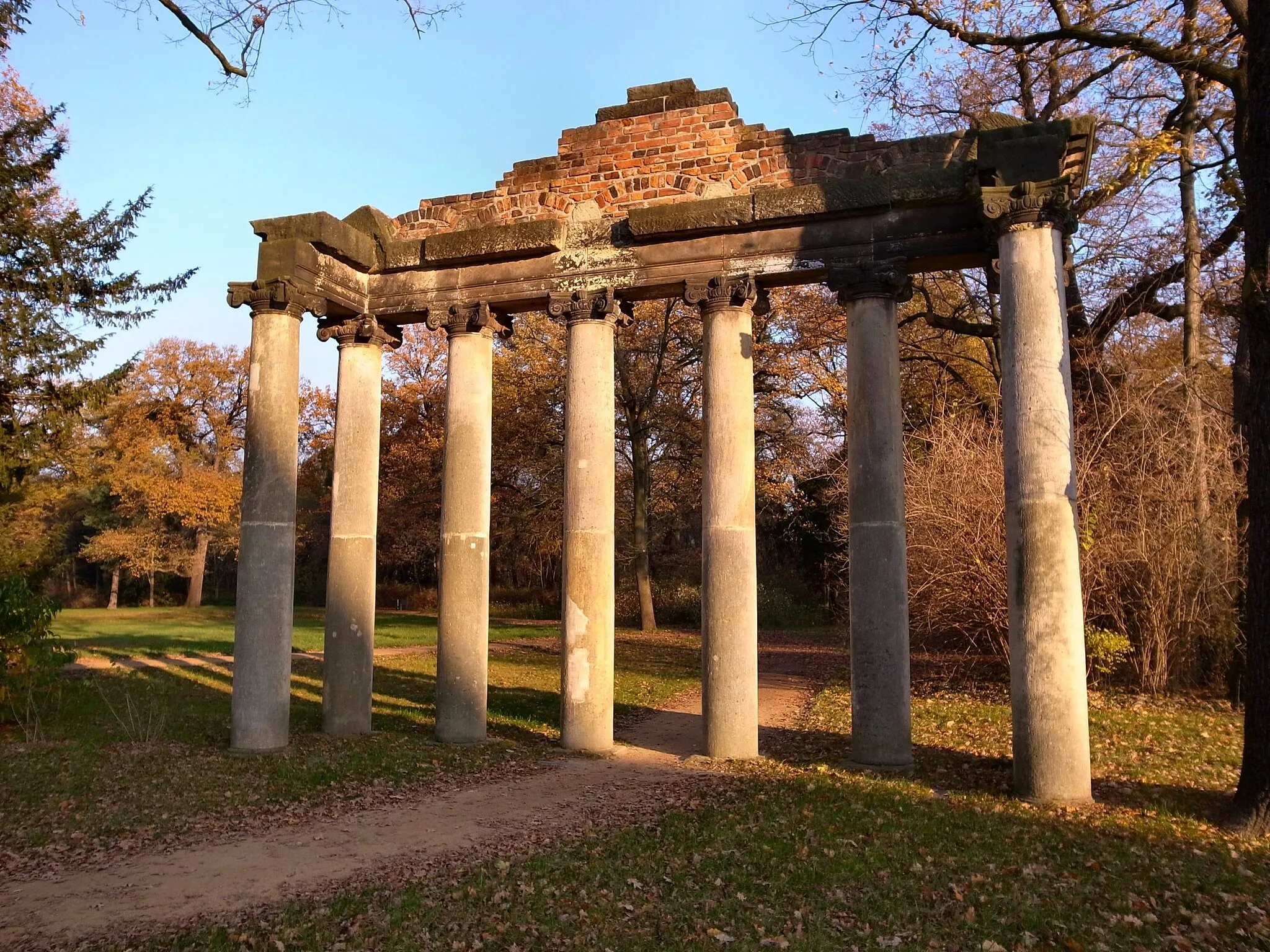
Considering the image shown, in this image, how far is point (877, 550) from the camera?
9570 millimetres

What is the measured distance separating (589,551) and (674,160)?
487 cm

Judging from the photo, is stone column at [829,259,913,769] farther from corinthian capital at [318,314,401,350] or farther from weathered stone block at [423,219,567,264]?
corinthian capital at [318,314,401,350]

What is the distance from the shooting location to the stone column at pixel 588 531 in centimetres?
1072

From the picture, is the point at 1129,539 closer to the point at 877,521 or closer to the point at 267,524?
the point at 877,521

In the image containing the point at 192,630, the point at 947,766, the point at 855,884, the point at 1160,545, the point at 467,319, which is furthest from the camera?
the point at 192,630

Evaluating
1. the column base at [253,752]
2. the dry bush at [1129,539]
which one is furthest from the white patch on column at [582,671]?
the dry bush at [1129,539]

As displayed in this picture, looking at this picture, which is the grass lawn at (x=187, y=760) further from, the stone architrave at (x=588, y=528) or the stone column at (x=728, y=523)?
the stone column at (x=728, y=523)

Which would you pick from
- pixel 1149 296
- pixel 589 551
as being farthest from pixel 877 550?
pixel 1149 296

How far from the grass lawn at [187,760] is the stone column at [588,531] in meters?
0.76

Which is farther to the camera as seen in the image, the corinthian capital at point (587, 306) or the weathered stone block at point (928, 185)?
the corinthian capital at point (587, 306)

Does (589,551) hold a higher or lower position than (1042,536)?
lower

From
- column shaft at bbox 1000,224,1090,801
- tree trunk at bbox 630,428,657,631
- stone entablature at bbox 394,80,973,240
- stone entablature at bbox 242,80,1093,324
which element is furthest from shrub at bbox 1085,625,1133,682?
tree trunk at bbox 630,428,657,631

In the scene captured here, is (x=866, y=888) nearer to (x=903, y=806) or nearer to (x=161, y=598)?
(x=903, y=806)

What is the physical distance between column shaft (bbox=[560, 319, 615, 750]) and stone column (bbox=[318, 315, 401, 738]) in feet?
8.59
